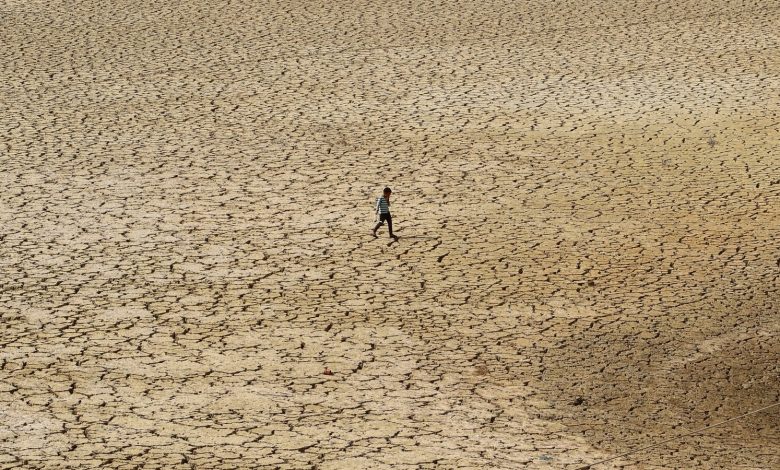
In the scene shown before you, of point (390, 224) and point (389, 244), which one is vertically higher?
point (390, 224)

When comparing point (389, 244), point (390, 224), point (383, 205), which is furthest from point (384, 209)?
point (389, 244)

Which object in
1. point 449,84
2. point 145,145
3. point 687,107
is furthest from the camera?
point 449,84

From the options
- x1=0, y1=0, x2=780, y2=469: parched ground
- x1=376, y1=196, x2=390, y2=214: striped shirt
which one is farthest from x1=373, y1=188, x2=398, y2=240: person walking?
x1=0, y1=0, x2=780, y2=469: parched ground

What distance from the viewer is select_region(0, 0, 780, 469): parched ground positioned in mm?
8469

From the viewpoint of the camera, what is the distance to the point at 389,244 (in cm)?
1159

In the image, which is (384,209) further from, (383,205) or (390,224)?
(390,224)

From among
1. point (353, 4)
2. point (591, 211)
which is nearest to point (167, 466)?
point (591, 211)

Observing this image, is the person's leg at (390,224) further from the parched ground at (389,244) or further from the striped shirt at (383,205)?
the parched ground at (389,244)

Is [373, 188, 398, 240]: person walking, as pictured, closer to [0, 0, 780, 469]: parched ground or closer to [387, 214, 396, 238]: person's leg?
[387, 214, 396, 238]: person's leg

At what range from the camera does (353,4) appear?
20.8 metres

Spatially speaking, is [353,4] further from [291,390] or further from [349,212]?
[291,390]

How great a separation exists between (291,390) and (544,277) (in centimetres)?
287

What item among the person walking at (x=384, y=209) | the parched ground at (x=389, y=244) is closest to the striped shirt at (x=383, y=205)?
the person walking at (x=384, y=209)

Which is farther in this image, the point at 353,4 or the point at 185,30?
the point at 353,4
